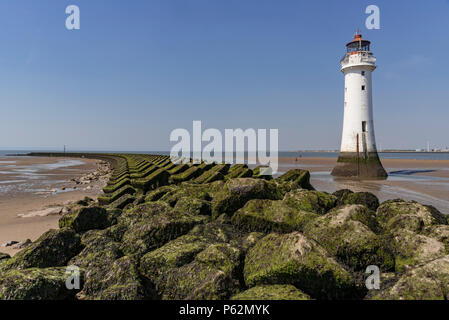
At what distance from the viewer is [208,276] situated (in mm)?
2980

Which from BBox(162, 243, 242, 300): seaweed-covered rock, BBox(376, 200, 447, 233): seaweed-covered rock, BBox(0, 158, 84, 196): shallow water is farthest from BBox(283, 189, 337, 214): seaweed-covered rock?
BBox(0, 158, 84, 196): shallow water

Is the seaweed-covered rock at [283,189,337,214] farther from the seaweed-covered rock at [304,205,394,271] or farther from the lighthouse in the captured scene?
the lighthouse

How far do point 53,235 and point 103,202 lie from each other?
3.89m

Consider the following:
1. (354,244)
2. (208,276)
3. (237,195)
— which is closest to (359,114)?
(237,195)

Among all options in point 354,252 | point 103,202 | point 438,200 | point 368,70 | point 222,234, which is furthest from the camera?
point 368,70

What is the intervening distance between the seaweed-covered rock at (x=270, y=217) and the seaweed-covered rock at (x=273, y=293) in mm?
1626

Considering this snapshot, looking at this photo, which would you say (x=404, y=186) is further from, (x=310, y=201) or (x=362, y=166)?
(x=310, y=201)

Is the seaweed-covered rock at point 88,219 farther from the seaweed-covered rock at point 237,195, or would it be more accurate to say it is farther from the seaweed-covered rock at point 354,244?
the seaweed-covered rock at point 354,244

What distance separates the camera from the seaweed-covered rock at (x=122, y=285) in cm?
285

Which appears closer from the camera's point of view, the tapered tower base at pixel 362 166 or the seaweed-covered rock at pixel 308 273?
the seaweed-covered rock at pixel 308 273

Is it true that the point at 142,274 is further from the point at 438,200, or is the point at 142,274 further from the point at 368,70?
the point at 368,70

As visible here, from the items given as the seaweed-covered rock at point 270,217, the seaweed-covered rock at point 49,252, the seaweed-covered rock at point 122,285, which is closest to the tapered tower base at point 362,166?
the seaweed-covered rock at point 270,217

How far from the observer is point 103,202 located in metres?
7.79
